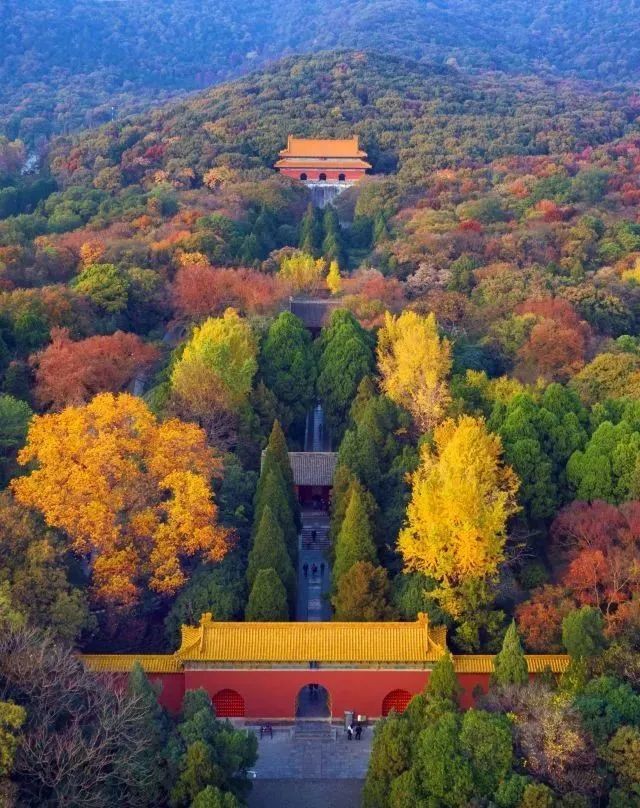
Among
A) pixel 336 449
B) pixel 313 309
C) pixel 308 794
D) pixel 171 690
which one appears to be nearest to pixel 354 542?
pixel 171 690

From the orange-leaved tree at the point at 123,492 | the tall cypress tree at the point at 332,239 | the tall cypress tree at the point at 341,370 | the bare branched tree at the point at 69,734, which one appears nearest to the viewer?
the bare branched tree at the point at 69,734

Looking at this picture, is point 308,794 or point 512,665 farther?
point 308,794

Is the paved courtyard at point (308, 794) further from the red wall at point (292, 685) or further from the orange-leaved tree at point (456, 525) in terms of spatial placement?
the orange-leaved tree at point (456, 525)

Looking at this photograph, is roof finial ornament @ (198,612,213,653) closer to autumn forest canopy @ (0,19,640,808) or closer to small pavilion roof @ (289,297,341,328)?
autumn forest canopy @ (0,19,640,808)

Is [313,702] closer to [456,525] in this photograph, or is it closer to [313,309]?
[456,525]

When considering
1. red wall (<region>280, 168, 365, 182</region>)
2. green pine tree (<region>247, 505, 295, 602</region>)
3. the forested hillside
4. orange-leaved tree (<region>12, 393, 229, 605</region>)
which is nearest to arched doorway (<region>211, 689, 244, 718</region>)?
green pine tree (<region>247, 505, 295, 602</region>)

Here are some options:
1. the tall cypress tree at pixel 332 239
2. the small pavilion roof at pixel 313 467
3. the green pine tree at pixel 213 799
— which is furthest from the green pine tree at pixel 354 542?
the tall cypress tree at pixel 332 239
